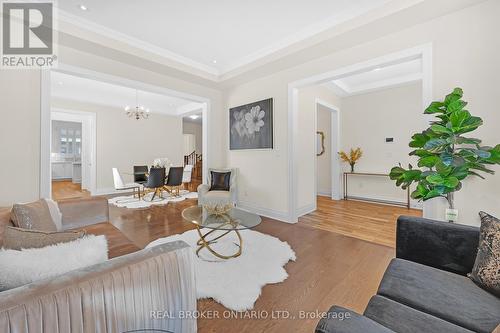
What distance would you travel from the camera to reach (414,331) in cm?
87

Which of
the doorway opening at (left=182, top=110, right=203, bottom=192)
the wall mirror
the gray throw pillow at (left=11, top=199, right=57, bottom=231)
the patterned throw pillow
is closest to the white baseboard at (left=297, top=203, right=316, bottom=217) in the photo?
the wall mirror

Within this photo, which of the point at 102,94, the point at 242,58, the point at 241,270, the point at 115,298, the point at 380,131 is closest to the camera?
the point at 115,298

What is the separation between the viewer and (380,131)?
5.30 meters

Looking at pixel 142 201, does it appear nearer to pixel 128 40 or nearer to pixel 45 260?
pixel 128 40

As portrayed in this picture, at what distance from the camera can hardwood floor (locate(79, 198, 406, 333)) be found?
1600 mm

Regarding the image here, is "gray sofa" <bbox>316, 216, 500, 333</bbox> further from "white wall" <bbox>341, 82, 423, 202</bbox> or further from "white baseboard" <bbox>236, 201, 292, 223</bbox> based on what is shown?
"white wall" <bbox>341, 82, 423, 202</bbox>

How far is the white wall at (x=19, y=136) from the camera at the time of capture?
2537 millimetres

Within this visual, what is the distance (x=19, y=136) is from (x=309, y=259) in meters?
3.78

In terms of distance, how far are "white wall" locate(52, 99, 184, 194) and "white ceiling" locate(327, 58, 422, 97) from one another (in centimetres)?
576

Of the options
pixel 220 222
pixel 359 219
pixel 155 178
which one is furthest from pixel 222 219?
pixel 155 178

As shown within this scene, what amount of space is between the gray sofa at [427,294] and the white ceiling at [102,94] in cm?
574

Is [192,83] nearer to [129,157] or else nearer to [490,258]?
[129,157]

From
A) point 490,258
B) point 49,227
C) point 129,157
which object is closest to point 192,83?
point 49,227

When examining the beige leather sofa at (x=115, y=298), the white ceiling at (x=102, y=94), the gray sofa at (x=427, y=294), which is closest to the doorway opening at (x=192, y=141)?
the white ceiling at (x=102, y=94)
